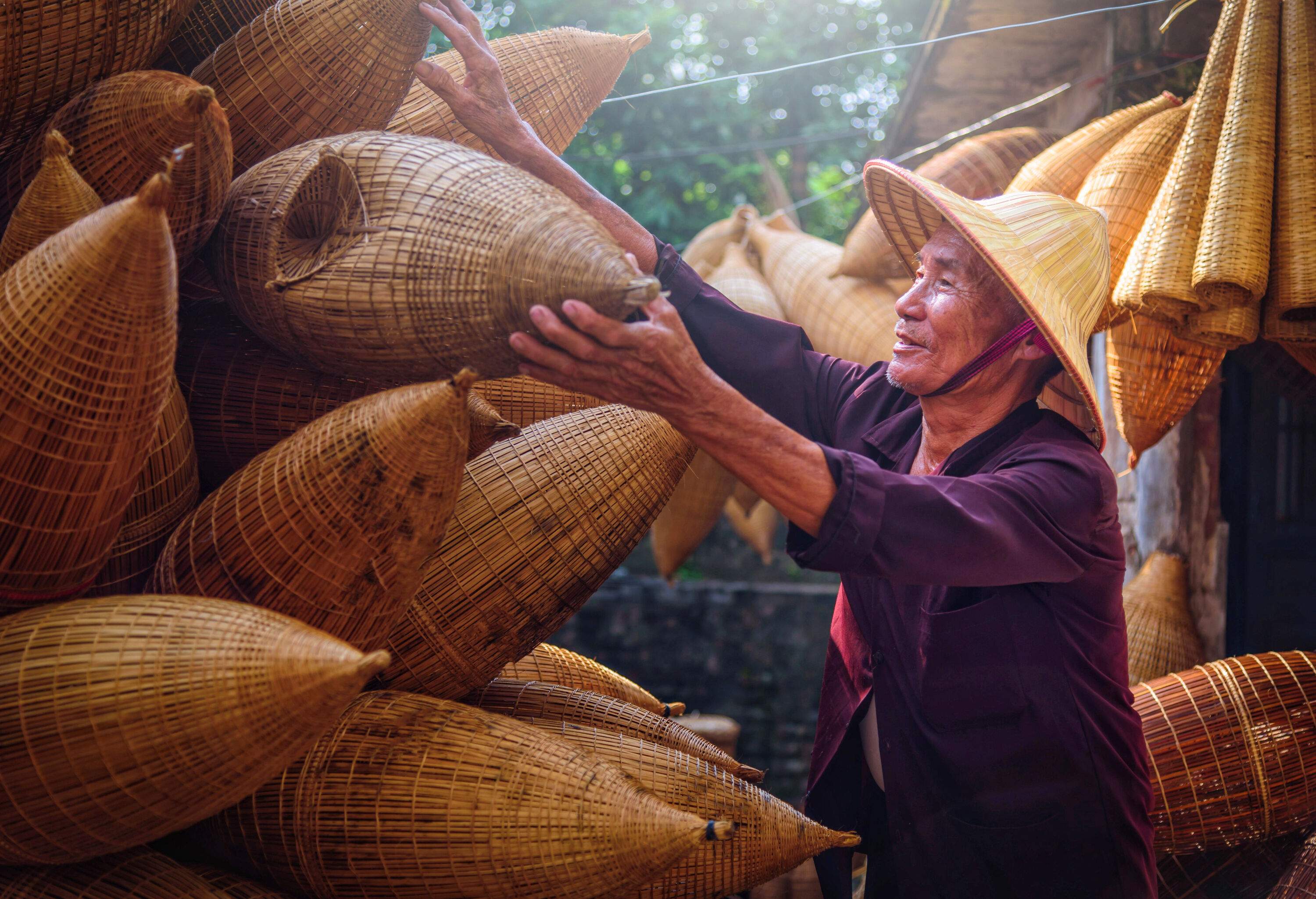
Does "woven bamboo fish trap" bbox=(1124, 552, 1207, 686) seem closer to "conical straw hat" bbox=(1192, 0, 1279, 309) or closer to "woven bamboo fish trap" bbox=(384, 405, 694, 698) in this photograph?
"conical straw hat" bbox=(1192, 0, 1279, 309)

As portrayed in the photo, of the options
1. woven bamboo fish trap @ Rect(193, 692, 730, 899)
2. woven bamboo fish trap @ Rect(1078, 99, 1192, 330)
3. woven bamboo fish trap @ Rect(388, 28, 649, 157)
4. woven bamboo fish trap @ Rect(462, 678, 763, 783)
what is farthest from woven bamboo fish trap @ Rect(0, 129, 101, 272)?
woven bamboo fish trap @ Rect(1078, 99, 1192, 330)

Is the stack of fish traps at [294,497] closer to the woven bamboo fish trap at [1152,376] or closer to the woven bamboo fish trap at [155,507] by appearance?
the woven bamboo fish trap at [155,507]

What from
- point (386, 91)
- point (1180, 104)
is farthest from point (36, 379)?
point (1180, 104)

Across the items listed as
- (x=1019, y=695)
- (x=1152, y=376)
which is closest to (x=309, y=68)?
(x=1019, y=695)

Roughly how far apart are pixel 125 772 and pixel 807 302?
3326mm

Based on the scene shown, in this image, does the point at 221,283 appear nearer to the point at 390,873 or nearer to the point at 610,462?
the point at 610,462

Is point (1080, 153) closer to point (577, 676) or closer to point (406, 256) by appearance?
point (577, 676)

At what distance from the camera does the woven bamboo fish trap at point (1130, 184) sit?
2.54 meters

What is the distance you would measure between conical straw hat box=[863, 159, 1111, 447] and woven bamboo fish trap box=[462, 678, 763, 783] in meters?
0.89

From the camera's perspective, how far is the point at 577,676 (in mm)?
1968

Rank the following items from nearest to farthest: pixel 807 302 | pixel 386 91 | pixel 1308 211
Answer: pixel 386 91 → pixel 1308 211 → pixel 807 302

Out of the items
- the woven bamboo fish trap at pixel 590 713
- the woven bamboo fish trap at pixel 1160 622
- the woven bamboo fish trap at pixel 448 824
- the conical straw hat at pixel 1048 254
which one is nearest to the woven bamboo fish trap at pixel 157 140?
the woven bamboo fish trap at pixel 448 824

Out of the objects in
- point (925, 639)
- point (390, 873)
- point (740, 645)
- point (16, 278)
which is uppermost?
point (16, 278)

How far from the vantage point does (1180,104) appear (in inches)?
113
